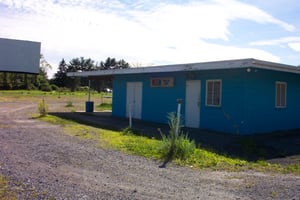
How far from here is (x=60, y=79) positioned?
9000 cm

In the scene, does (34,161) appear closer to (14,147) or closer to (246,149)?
(14,147)

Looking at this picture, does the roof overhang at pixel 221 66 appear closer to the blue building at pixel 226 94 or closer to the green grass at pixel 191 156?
the blue building at pixel 226 94

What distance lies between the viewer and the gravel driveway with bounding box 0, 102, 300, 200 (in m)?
5.90

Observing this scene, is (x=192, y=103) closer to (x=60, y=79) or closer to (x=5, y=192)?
(x=5, y=192)

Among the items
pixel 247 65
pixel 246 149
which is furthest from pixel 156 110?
pixel 246 149

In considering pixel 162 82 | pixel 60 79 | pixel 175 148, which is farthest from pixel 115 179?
pixel 60 79

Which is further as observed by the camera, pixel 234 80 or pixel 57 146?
pixel 234 80

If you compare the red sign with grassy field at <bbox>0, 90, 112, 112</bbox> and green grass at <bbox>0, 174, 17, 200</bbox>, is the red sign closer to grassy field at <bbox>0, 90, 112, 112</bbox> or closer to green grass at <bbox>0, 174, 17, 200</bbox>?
grassy field at <bbox>0, 90, 112, 112</bbox>

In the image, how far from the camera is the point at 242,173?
7.91 metres

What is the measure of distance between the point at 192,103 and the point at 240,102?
268 cm

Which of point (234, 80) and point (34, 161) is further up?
point (234, 80)

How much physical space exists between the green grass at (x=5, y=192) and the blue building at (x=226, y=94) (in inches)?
329

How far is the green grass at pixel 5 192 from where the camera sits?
211 inches

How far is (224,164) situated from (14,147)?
5696 mm
